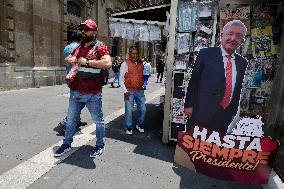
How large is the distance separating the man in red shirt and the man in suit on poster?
5.41 feet

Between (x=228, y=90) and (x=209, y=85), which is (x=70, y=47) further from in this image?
(x=228, y=90)

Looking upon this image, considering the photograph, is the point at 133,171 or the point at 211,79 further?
the point at 133,171

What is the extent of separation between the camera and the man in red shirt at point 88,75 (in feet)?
13.0

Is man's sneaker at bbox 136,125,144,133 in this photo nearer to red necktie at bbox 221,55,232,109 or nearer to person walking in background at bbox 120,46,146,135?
person walking in background at bbox 120,46,146,135

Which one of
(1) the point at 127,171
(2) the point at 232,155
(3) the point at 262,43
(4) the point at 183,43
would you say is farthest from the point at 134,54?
(2) the point at 232,155

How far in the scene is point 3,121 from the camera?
5.92m

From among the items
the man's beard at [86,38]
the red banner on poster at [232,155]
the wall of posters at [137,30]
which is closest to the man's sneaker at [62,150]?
the man's beard at [86,38]

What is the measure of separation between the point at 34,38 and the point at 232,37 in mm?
11385

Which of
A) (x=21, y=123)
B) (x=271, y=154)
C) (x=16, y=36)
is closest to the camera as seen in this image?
(x=271, y=154)

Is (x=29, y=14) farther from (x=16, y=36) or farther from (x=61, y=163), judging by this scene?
(x=61, y=163)

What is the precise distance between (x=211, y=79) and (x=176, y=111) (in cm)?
222

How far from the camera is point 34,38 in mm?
12383

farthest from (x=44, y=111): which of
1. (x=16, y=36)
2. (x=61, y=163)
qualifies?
(x=16, y=36)

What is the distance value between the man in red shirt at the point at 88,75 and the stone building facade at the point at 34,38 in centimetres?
759
